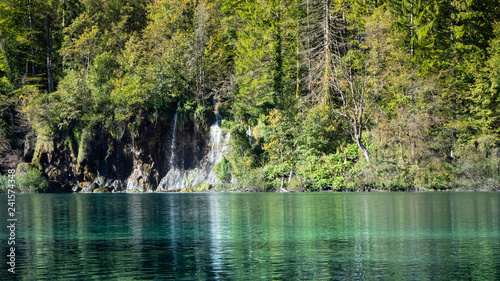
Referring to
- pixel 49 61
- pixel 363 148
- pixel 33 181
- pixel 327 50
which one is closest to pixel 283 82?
pixel 327 50

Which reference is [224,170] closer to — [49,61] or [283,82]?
[283,82]

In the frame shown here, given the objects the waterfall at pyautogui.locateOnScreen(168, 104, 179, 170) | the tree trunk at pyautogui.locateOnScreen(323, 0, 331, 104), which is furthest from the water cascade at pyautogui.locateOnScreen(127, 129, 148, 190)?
the tree trunk at pyautogui.locateOnScreen(323, 0, 331, 104)

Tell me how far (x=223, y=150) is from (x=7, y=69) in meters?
26.5

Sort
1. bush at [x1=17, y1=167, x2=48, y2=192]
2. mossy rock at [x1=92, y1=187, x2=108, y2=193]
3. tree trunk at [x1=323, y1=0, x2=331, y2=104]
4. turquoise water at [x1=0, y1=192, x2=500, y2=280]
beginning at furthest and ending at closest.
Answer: mossy rock at [x1=92, y1=187, x2=108, y2=193], bush at [x1=17, y1=167, x2=48, y2=192], tree trunk at [x1=323, y1=0, x2=331, y2=104], turquoise water at [x1=0, y1=192, x2=500, y2=280]

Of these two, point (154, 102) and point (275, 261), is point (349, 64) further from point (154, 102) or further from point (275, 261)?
point (275, 261)

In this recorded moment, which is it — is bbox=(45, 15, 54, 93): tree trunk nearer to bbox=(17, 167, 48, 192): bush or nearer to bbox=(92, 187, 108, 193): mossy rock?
bbox=(17, 167, 48, 192): bush

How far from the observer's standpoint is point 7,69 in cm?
5531

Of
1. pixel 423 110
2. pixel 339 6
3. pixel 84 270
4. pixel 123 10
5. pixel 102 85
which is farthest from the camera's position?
pixel 123 10

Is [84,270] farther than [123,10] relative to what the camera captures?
No

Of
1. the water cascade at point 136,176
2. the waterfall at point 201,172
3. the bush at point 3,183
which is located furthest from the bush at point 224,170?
the bush at point 3,183

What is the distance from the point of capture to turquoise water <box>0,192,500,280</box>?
389 inches

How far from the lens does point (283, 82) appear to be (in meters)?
48.8

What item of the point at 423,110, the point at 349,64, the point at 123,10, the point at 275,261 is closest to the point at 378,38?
the point at 349,64

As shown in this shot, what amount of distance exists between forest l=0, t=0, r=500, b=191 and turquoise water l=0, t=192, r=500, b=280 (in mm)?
19087
